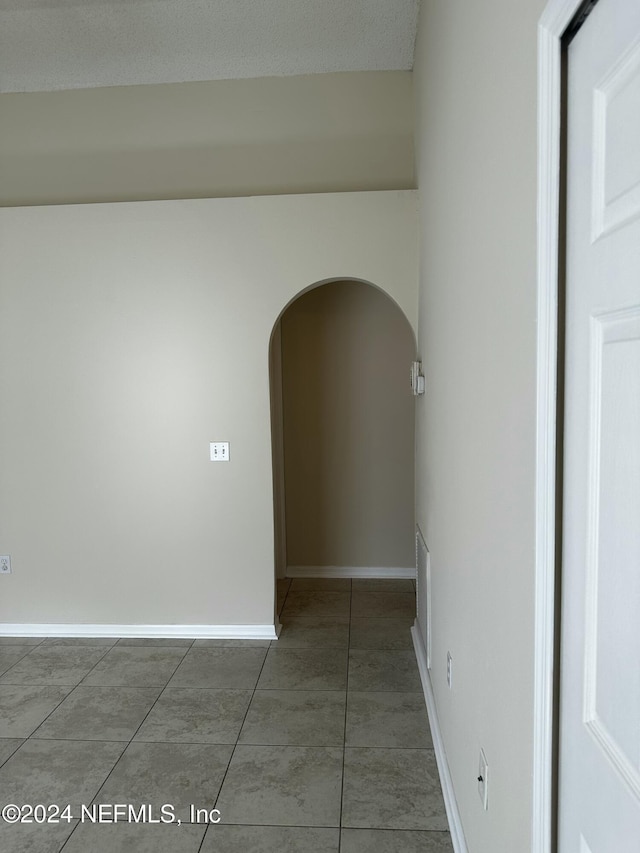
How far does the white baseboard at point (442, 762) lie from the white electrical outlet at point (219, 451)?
58.8 inches

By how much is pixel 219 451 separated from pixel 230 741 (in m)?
1.57

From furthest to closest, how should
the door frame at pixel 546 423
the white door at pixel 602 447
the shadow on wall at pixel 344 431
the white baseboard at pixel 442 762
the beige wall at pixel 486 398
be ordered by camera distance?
1. the shadow on wall at pixel 344 431
2. the white baseboard at pixel 442 762
3. the beige wall at pixel 486 398
4. the door frame at pixel 546 423
5. the white door at pixel 602 447

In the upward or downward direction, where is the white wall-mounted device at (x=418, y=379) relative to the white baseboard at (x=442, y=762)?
upward

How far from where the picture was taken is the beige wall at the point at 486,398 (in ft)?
3.83

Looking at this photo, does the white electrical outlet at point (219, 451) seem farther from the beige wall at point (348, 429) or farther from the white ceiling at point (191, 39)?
the white ceiling at point (191, 39)

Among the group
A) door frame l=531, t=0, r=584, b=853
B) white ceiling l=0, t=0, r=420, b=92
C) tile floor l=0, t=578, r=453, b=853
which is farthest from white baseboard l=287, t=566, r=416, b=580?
door frame l=531, t=0, r=584, b=853

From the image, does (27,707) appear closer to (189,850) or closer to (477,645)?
(189,850)

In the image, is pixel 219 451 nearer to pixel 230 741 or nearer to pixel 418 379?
pixel 418 379

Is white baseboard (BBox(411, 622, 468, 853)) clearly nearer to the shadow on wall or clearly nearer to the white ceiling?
the shadow on wall

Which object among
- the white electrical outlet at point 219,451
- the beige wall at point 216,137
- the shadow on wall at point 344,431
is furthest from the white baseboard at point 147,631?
the beige wall at point 216,137

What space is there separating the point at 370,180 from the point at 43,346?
2193mm

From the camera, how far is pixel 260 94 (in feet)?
12.1

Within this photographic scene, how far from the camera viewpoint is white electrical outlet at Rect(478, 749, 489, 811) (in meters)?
1.54

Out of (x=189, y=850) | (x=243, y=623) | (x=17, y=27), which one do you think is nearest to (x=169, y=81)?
(x=17, y=27)
